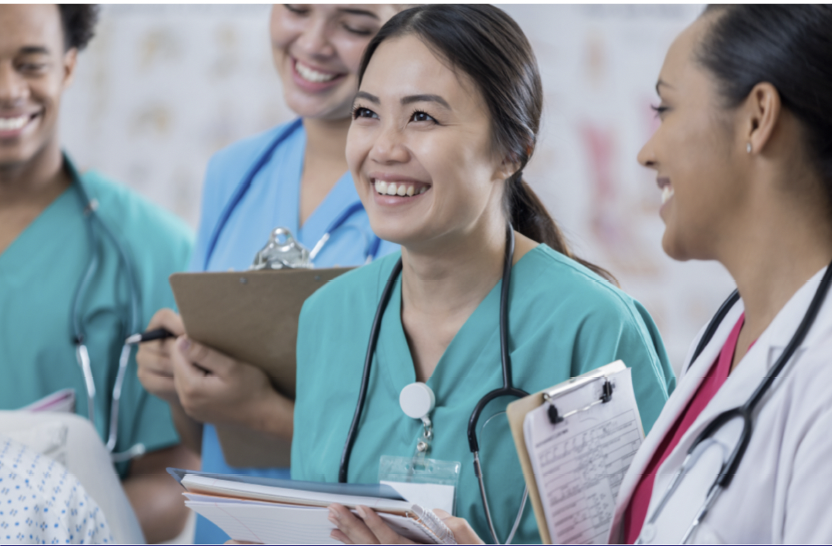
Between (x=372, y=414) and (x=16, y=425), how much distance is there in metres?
0.56

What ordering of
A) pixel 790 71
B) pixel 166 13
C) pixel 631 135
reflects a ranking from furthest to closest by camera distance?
pixel 166 13 < pixel 631 135 < pixel 790 71

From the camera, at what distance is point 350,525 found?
56cm

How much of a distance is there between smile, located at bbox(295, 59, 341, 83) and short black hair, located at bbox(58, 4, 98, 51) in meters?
0.30

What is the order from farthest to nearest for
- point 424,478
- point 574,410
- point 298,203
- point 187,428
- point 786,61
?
1. point 187,428
2. point 298,203
3. point 424,478
4. point 574,410
5. point 786,61

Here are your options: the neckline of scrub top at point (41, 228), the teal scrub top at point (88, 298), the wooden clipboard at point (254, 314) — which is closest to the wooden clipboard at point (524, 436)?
the wooden clipboard at point (254, 314)

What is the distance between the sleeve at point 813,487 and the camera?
46 cm

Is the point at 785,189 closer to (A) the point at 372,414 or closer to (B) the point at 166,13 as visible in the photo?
(A) the point at 372,414

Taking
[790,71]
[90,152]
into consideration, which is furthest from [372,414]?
[90,152]

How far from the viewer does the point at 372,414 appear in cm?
71

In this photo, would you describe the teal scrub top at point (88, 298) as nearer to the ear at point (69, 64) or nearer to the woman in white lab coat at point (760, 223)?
the ear at point (69, 64)

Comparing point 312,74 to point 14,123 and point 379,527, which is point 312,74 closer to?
point 14,123

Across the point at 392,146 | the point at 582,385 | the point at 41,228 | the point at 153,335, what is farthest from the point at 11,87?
the point at 582,385

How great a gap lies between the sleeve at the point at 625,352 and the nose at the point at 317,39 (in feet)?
1.37

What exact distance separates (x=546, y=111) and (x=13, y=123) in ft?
2.21
